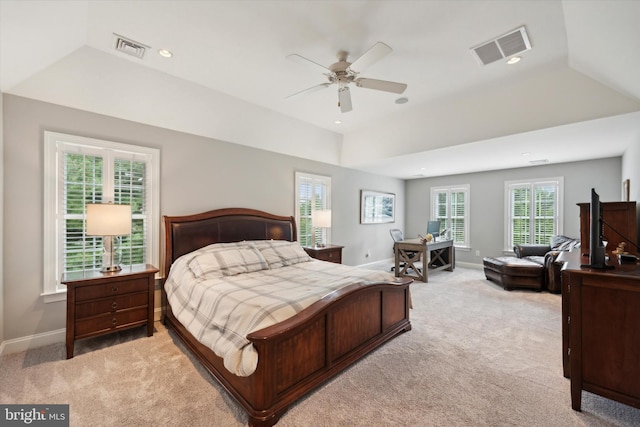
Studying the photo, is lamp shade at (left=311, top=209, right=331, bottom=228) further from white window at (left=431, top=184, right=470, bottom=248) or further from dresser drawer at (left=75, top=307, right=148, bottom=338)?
white window at (left=431, top=184, right=470, bottom=248)

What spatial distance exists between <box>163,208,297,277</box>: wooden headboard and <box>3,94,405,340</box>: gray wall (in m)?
0.17

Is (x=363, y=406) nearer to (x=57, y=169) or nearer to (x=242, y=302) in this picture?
(x=242, y=302)

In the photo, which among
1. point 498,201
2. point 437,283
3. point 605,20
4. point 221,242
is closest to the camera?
point 605,20

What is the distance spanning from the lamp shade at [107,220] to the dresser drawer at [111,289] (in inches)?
20.0

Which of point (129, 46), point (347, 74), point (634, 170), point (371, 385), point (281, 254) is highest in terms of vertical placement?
point (129, 46)

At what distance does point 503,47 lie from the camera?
271cm

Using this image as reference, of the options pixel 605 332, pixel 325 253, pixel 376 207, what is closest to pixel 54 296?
pixel 325 253

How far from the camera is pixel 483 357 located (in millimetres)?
2516

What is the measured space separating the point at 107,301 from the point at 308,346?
84.4 inches

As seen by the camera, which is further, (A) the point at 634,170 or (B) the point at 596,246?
(A) the point at 634,170

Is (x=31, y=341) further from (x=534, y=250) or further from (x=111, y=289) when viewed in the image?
(x=534, y=250)

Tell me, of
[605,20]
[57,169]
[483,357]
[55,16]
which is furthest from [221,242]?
[605,20]

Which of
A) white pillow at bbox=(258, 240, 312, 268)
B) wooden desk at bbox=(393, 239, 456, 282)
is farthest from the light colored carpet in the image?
wooden desk at bbox=(393, 239, 456, 282)

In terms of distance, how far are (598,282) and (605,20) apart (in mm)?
1872
